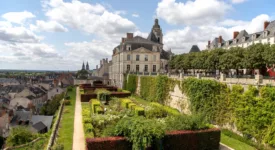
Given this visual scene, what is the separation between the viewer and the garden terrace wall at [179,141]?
10.3m

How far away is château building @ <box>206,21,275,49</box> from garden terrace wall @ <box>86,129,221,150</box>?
1244 inches

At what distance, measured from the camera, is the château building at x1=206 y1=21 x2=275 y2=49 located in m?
40.2

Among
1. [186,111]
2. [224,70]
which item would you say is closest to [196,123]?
[186,111]

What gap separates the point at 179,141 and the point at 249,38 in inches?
1669

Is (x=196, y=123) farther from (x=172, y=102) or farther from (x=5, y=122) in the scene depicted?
(x=5, y=122)

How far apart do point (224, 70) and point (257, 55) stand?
6060 millimetres

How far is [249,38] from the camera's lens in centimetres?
4625

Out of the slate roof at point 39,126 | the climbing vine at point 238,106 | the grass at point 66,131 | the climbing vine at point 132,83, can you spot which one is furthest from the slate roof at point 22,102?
the climbing vine at point 238,106

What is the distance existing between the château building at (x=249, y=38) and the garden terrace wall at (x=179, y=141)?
104 ft

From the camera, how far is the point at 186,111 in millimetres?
22438

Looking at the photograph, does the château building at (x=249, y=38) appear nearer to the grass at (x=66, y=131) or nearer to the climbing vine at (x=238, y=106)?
the climbing vine at (x=238, y=106)

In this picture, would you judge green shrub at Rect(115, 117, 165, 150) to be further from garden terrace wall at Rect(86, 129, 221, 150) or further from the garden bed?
garden terrace wall at Rect(86, 129, 221, 150)

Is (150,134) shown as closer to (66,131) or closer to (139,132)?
(139,132)

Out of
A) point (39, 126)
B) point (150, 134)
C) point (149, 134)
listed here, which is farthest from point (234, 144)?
point (39, 126)
